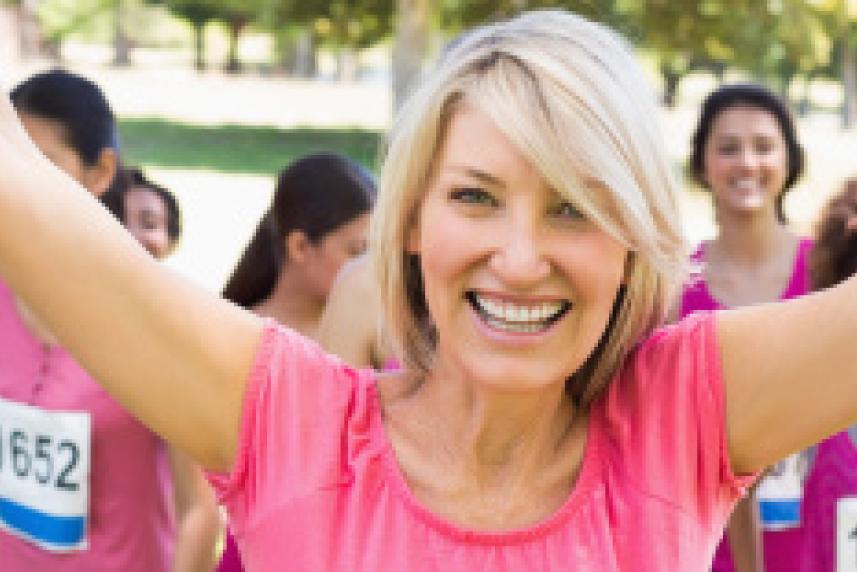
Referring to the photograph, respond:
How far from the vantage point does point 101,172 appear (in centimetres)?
341

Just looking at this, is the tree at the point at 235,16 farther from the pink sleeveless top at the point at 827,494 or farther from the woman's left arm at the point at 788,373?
the woman's left arm at the point at 788,373

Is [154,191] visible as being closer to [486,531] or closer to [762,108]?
[762,108]

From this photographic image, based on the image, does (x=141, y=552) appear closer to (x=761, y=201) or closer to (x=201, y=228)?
(x=761, y=201)

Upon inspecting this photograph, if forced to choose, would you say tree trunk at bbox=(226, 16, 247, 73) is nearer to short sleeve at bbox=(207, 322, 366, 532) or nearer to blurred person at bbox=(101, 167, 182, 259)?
blurred person at bbox=(101, 167, 182, 259)

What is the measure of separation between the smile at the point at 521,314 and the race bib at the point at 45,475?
1.44 meters

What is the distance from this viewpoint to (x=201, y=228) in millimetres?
14484

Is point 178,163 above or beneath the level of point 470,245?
beneath

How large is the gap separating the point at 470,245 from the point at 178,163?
1949 cm

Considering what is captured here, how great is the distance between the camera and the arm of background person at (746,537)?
3.73 m

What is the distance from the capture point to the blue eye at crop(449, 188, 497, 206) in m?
1.65

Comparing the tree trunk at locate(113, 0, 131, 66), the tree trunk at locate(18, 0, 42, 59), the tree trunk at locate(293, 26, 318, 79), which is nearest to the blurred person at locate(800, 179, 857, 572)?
the tree trunk at locate(18, 0, 42, 59)

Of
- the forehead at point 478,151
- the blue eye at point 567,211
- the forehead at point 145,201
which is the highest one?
the forehead at point 478,151

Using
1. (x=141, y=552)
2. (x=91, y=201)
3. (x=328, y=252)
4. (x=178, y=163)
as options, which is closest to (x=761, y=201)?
(x=328, y=252)

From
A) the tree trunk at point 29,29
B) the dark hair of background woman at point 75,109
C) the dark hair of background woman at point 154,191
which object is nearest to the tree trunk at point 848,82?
the tree trunk at point 29,29
